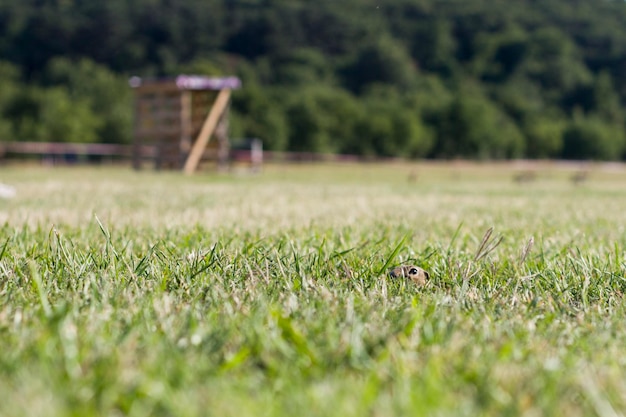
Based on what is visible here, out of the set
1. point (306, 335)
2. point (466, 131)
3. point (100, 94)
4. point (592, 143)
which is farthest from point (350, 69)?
point (306, 335)

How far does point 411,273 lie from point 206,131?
51.2 feet

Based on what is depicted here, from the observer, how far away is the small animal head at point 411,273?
2.07 meters

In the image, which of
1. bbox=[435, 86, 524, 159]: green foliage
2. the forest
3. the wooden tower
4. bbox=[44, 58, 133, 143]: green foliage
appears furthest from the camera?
bbox=[435, 86, 524, 159]: green foliage

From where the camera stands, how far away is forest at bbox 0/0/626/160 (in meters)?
59.9

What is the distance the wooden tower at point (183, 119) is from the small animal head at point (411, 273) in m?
14.9

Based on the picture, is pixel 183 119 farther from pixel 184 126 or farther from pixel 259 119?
pixel 259 119

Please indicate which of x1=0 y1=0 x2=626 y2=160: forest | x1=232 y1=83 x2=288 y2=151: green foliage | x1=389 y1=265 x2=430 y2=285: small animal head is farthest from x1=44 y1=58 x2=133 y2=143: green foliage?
x1=389 y1=265 x2=430 y2=285: small animal head

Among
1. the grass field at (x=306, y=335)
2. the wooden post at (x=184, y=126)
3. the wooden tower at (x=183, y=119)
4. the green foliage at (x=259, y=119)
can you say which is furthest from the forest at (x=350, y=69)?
the grass field at (x=306, y=335)

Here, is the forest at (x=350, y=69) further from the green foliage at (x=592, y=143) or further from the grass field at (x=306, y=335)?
the grass field at (x=306, y=335)

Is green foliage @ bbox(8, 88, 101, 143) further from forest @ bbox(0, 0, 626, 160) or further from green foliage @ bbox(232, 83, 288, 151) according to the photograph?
green foliage @ bbox(232, 83, 288, 151)

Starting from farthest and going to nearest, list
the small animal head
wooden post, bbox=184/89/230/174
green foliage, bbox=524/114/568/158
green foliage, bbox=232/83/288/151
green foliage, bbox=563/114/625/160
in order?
1. green foliage, bbox=563/114/625/160
2. green foliage, bbox=524/114/568/158
3. green foliage, bbox=232/83/288/151
4. wooden post, bbox=184/89/230/174
5. the small animal head

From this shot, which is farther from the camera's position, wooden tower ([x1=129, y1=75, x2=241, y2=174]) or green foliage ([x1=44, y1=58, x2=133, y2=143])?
green foliage ([x1=44, y1=58, x2=133, y2=143])

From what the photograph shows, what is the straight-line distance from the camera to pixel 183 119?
17.1m

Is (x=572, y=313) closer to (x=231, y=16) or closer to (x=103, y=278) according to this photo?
(x=103, y=278)
